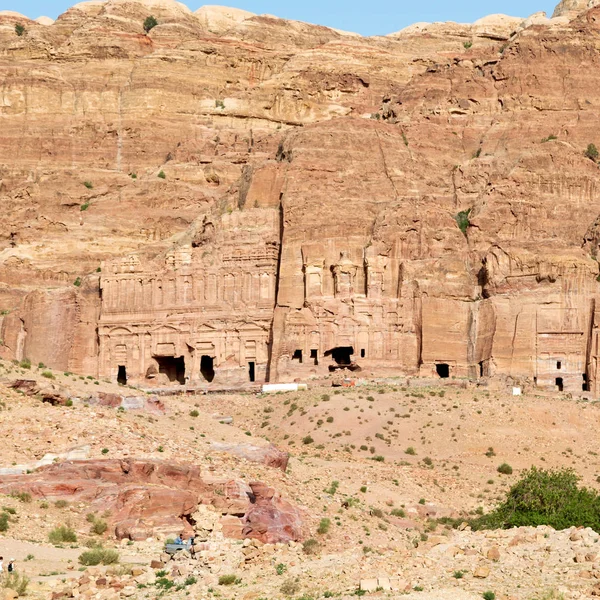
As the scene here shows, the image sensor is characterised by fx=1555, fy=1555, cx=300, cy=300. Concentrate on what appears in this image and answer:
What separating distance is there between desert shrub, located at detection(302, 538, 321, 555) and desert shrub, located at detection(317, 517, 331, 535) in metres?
1.88

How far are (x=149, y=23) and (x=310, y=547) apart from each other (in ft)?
345

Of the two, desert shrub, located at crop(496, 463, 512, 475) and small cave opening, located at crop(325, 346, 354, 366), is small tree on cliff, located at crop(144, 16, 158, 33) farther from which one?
desert shrub, located at crop(496, 463, 512, 475)

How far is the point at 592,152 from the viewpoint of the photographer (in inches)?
3812

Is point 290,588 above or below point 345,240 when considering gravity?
below

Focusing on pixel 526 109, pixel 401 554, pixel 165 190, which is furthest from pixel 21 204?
pixel 401 554

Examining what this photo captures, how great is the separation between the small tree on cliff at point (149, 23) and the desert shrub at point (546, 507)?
9301cm

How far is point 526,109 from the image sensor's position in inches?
3999

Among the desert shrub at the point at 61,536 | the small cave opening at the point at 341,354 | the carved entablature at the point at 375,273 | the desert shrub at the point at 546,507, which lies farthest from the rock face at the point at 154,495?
the carved entablature at the point at 375,273

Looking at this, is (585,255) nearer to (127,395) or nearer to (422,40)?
(127,395)

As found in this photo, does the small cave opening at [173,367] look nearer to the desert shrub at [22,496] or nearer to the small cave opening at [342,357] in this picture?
the small cave opening at [342,357]

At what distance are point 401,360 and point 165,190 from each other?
2891 cm

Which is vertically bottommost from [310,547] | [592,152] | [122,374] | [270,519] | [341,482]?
[341,482]

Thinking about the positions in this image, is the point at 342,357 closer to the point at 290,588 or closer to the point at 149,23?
the point at 290,588

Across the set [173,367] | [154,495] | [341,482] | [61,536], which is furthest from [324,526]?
[173,367]
